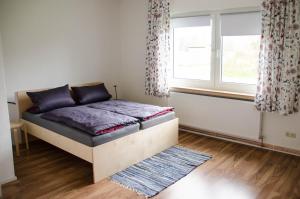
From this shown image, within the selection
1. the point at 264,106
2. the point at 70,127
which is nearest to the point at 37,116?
the point at 70,127

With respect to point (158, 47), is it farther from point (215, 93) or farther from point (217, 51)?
point (215, 93)

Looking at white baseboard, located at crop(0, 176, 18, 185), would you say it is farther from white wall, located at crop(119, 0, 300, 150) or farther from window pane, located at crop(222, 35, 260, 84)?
window pane, located at crop(222, 35, 260, 84)

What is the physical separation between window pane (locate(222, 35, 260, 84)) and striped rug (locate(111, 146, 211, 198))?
128 cm

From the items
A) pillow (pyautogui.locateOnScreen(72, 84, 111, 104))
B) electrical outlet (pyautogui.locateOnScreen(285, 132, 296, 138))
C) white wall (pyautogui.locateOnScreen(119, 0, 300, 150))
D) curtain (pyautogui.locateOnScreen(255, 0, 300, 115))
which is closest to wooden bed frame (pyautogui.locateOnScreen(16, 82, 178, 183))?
pillow (pyautogui.locateOnScreen(72, 84, 111, 104))

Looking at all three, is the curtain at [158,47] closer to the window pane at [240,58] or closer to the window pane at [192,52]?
the window pane at [192,52]

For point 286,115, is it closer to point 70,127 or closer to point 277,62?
point 277,62

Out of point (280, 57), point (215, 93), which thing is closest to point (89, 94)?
point (215, 93)

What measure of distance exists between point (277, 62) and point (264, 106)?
59cm

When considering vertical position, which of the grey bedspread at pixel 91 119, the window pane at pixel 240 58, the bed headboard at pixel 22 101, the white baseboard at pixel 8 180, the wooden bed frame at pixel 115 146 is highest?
the window pane at pixel 240 58

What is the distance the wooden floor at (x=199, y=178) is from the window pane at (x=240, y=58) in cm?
103

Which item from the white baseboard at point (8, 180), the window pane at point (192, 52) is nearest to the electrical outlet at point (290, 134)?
the window pane at point (192, 52)

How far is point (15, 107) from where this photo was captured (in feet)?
13.3

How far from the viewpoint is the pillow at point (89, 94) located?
4.43m

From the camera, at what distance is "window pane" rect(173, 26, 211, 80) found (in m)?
4.36
